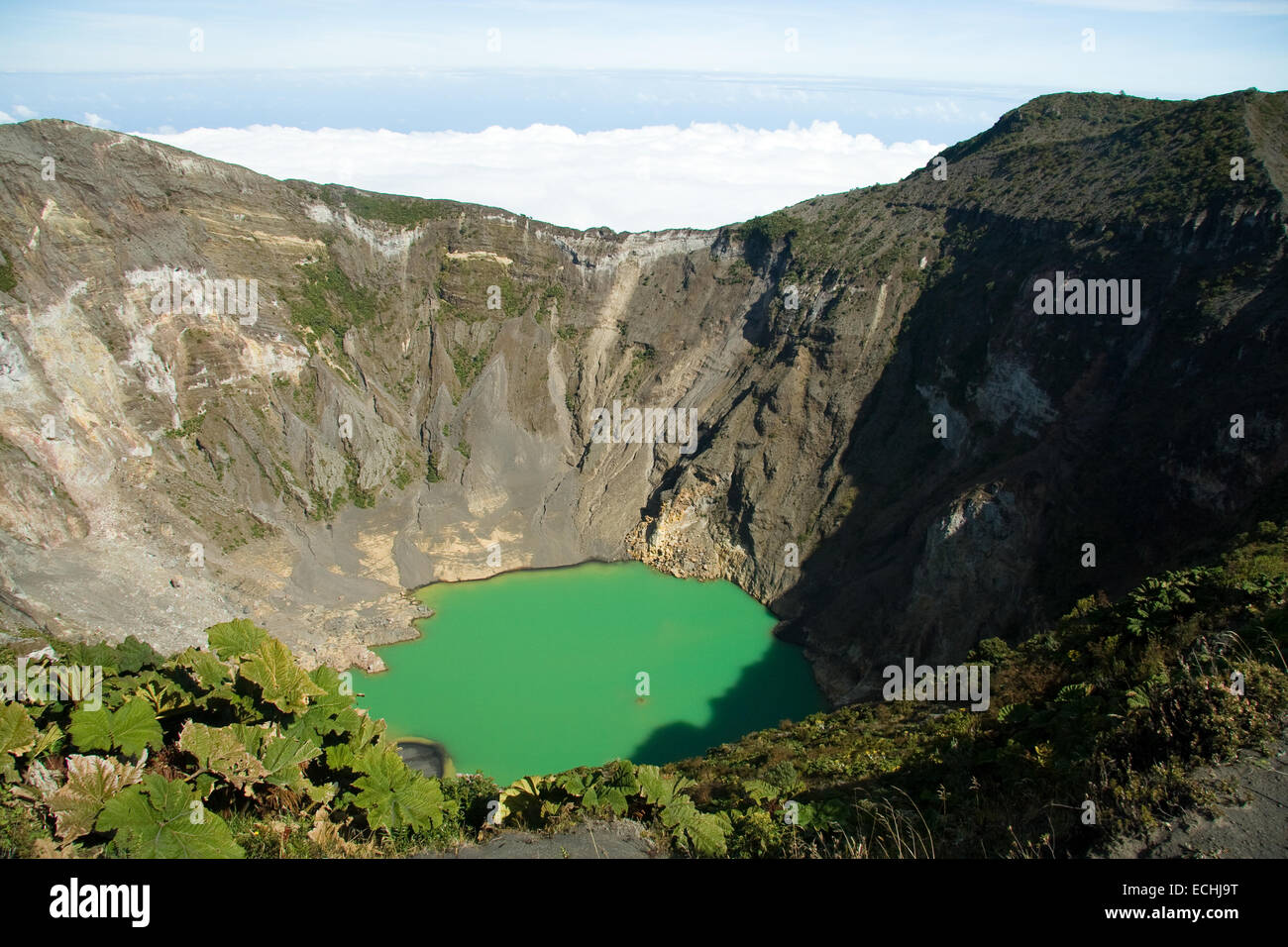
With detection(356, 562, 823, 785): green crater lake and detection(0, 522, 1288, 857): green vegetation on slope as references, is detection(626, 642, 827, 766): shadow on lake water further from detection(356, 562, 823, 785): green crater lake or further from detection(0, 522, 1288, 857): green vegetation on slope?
detection(0, 522, 1288, 857): green vegetation on slope

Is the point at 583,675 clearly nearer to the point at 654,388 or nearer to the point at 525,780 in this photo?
the point at 525,780

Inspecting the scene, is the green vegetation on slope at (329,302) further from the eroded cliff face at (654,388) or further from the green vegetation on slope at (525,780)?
the green vegetation on slope at (525,780)

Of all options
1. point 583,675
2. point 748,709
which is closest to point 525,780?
point 748,709

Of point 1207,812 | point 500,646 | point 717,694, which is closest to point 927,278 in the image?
point 717,694

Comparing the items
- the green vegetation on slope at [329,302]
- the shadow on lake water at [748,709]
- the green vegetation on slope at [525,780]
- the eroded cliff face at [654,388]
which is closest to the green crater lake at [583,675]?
the shadow on lake water at [748,709]
